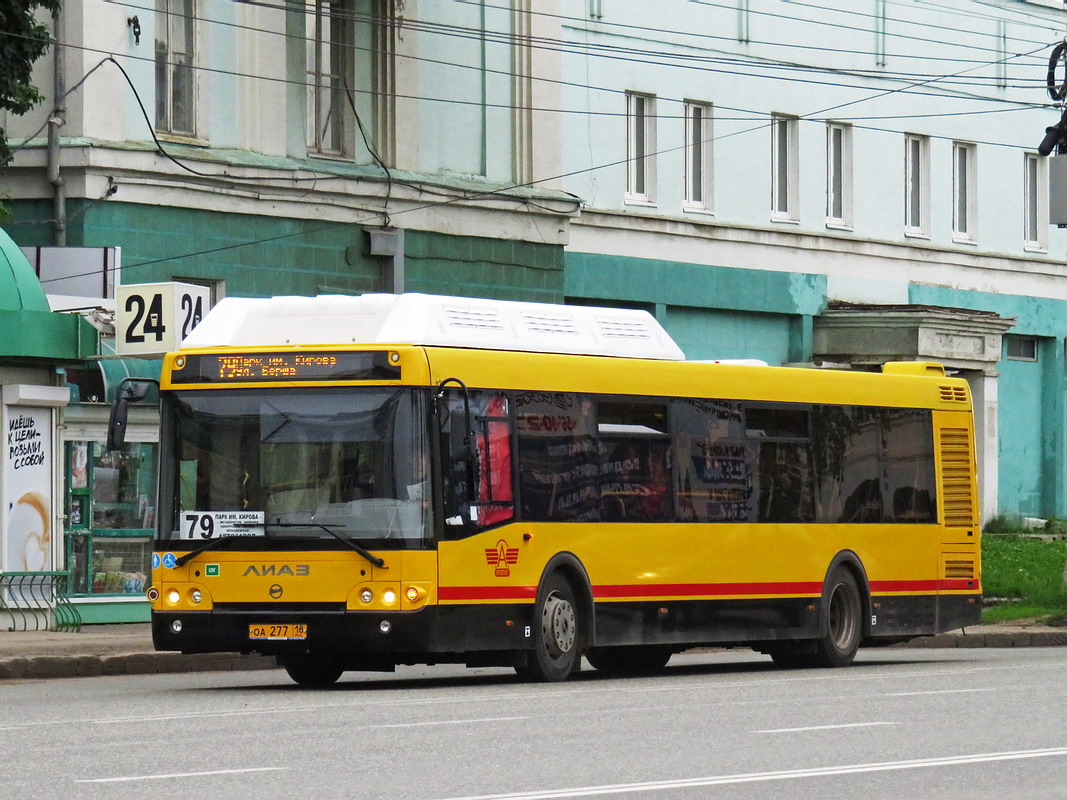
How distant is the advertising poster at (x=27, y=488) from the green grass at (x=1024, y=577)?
37.1 ft

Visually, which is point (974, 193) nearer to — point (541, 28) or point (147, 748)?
point (541, 28)

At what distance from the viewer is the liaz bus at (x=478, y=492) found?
57.8 feet

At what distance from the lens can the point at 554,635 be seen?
1866cm

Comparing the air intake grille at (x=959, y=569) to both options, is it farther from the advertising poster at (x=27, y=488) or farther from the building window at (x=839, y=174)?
the building window at (x=839, y=174)

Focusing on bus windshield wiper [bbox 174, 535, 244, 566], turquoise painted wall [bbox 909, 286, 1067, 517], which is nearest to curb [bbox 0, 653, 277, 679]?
bus windshield wiper [bbox 174, 535, 244, 566]

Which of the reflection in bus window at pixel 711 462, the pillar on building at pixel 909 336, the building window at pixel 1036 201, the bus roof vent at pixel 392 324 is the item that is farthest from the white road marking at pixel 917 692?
the building window at pixel 1036 201

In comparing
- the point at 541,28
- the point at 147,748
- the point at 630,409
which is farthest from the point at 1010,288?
the point at 147,748

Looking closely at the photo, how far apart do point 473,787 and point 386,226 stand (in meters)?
21.8

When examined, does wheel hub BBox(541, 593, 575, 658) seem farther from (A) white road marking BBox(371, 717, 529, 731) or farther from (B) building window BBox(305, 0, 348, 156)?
(B) building window BBox(305, 0, 348, 156)

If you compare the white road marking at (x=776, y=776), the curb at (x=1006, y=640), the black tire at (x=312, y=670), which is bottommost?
the curb at (x=1006, y=640)

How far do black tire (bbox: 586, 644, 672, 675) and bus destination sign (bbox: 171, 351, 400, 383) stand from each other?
13.7ft

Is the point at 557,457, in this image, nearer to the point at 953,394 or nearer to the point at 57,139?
the point at 953,394

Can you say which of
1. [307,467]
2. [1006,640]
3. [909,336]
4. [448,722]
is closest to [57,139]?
[307,467]

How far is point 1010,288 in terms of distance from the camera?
45250mm
